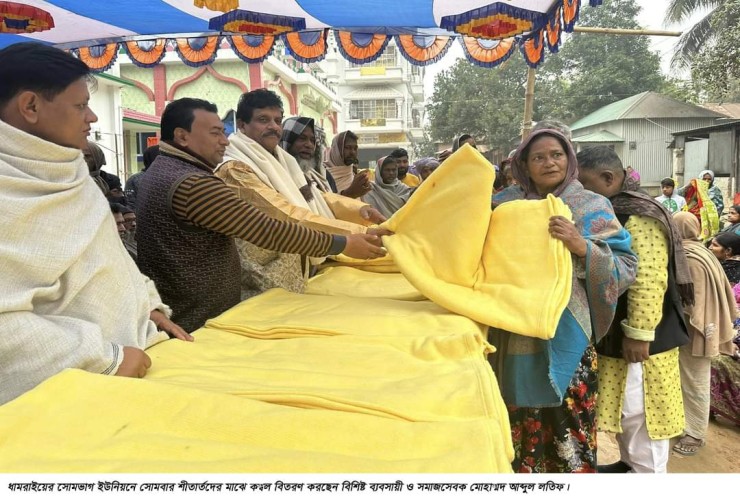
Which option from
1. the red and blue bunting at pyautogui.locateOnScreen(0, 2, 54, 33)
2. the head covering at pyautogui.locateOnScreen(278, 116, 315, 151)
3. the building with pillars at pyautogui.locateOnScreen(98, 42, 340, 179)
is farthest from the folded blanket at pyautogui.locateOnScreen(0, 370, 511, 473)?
the building with pillars at pyautogui.locateOnScreen(98, 42, 340, 179)

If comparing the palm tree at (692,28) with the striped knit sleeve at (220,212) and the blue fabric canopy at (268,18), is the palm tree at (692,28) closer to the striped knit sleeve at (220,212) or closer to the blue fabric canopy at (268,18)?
the blue fabric canopy at (268,18)

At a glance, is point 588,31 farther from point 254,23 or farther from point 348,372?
point 348,372

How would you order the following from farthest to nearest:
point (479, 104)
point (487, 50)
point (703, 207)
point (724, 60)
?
point (479, 104) → point (724, 60) → point (703, 207) → point (487, 50)

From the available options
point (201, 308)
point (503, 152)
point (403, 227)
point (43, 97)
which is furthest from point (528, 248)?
point (503, 152)

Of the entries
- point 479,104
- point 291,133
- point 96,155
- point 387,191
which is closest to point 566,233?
point 291,133

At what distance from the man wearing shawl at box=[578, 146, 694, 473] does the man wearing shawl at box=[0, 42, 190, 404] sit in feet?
6.25

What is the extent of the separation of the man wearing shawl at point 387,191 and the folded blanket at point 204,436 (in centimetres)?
439

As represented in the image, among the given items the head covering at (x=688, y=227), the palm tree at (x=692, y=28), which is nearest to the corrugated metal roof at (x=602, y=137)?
the palm tree at (x=692, y=28)

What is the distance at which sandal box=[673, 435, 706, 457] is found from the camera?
337 centimetres

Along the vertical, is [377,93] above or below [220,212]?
above

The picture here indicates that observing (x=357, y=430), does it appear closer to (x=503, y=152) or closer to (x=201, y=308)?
(x=201, y=308)

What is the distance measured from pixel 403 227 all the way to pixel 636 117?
25.8m

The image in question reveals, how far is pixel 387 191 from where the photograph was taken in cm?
551

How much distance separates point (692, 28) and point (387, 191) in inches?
728
